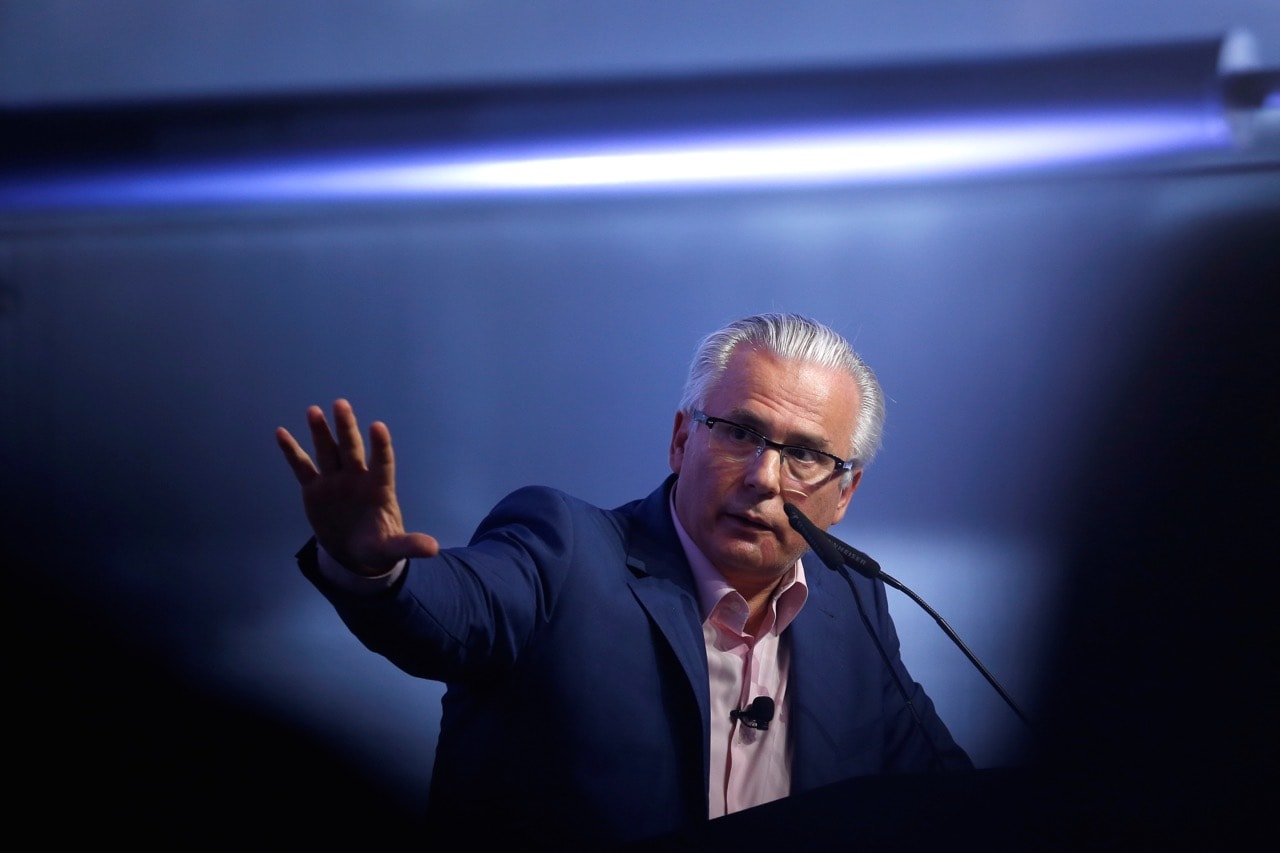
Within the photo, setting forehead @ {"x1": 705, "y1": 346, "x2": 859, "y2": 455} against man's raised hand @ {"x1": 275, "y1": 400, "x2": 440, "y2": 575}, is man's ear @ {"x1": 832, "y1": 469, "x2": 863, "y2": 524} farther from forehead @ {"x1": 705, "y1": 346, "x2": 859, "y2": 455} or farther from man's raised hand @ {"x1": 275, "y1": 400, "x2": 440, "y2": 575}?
man's raised hand @ {"x1": 275, "y1": 400, "x2": 440, "y2": 575}

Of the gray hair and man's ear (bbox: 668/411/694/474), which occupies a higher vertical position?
the gray hair

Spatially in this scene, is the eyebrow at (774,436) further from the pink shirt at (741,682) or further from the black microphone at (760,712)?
the black microphone at (760,712)

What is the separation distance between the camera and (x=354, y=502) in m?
0.96

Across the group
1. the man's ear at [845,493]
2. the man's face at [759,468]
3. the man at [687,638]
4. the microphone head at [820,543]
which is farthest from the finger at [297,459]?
the man's ear at [845,493]

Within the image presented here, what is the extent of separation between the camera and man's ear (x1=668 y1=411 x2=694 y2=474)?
1.57 meters

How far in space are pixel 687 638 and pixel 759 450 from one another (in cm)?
28

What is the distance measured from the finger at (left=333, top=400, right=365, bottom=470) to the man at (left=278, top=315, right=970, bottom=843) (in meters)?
0.18

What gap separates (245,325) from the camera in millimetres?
2039

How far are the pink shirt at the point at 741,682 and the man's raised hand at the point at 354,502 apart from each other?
61 centimetres

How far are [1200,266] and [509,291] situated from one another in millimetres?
1321

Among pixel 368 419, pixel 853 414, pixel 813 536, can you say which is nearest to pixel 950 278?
pixel 853 414

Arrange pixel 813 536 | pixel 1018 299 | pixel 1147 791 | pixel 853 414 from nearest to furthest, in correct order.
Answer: pixel 1147 791 < pixel 813 536 < pixel 853 414 < pixel 1018 299

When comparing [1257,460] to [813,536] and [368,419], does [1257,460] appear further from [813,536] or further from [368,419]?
[368,419]

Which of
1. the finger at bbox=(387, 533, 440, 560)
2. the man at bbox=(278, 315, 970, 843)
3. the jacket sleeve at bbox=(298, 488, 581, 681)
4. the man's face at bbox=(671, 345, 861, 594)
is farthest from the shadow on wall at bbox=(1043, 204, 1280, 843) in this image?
the finger at bbox=(387, 533, 440, 560)
